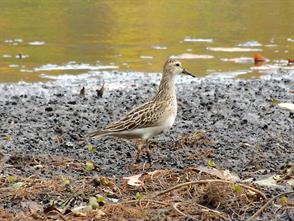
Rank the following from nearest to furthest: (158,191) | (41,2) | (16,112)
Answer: (158,191), (16,112), (41,2)

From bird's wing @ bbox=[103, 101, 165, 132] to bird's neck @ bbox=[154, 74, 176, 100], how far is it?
229 mm

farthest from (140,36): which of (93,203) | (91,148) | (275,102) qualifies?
(93,203)

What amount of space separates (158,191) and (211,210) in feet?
2.70

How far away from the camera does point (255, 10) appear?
24.1m

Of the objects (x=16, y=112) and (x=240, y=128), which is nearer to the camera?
(x=240, y=128)

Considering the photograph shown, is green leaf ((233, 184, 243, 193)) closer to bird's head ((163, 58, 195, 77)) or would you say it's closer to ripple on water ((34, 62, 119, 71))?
bird's head ((163, 58, 195, 77))

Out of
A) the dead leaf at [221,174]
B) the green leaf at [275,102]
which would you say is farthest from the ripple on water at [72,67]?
the dead leaf at [221,174]

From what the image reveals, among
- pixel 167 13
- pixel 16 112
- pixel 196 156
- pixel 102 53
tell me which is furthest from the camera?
pixel 167 13

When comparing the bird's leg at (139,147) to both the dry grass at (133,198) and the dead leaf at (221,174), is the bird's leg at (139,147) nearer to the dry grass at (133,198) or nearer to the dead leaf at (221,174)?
the dry grass at (133,198)

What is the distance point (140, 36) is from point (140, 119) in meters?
11.1

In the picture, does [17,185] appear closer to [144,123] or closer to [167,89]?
[144,123]

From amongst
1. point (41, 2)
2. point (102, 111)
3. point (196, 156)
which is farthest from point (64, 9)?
point (196, 156)

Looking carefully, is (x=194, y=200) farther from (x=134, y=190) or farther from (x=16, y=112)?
(x=16, y=112)

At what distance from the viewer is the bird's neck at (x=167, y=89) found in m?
8.71
